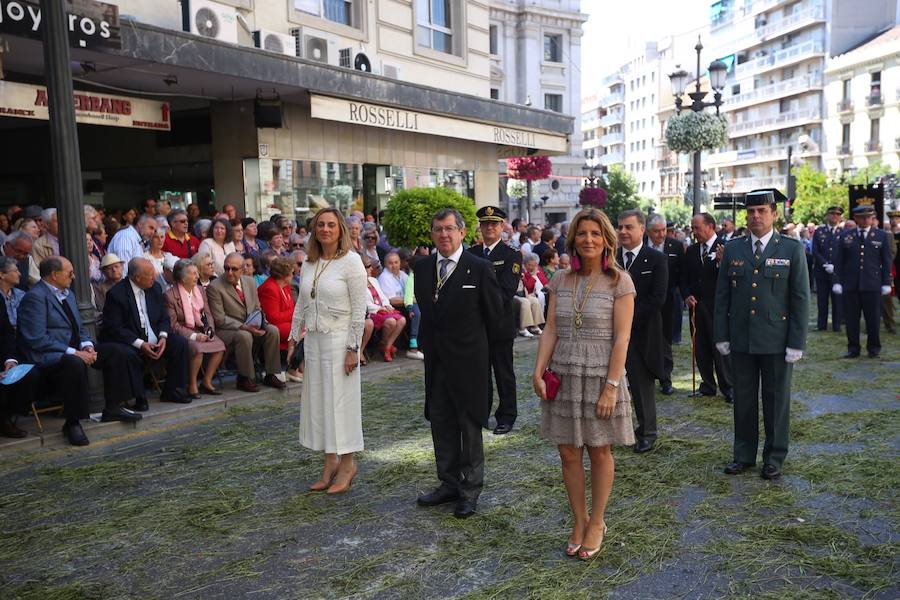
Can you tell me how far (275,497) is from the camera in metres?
5.75

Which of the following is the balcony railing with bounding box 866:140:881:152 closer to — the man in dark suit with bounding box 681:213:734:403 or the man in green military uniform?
the man in dark suit with bounding box 681:213:734:403

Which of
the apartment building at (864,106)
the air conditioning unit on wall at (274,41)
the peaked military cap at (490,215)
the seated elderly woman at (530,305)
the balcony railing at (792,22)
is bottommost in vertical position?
the seated elderly woman at (530,305)

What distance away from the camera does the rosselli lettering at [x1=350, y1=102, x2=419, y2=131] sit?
14.8 m

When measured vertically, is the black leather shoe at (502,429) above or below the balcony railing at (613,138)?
below

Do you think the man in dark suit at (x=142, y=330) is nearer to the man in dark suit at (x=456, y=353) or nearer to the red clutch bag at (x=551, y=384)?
the man in dark suit at (x=456, y=353)

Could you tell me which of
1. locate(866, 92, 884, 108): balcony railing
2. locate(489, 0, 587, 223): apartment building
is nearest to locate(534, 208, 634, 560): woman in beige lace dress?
locate(489, 0, 587, 223): apartment building

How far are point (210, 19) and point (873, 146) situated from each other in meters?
59.3

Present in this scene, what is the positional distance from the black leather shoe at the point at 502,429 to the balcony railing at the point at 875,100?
200 ft

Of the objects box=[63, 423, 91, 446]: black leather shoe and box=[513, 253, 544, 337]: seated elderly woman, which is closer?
box=[63, 423, 91, 446]: black leather shoe

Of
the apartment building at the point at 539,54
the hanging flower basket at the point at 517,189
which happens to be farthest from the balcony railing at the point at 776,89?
the hanging flower basket at the point at 517,189

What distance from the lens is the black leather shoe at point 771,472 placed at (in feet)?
19.5

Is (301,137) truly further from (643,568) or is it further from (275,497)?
(643,568)

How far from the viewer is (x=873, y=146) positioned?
60031 millimetres

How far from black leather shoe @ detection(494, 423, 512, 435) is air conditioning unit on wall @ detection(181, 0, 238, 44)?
321 inches
